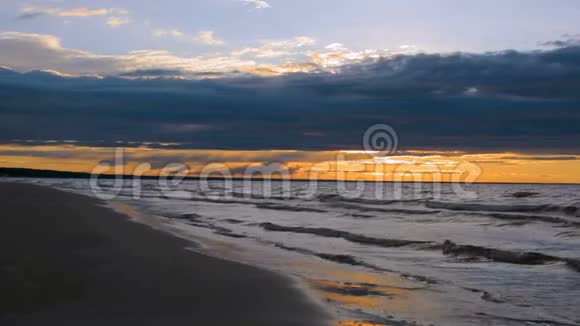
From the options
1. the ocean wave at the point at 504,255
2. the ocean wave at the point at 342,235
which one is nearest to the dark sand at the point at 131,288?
the ocean wave at the point at 504,255

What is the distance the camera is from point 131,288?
281 inches

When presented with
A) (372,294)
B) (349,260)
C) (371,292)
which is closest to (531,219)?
(349,260)

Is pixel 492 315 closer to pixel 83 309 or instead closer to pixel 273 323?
pixel 273 323

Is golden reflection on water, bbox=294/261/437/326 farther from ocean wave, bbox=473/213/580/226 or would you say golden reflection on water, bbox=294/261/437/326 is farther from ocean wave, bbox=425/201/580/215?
ocean wave, bbox=425/201/580/215

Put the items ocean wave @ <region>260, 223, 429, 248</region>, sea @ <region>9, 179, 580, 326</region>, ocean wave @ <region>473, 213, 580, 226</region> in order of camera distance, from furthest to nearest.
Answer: ocean wave @ <region>473, 213, 580, 226</region>
ocean wave @ <region>260, 223, 429, 248</region>
sea @ <region>9, 179, 580, 326</region>

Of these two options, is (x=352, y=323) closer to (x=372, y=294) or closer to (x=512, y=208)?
(x=372, y=294)

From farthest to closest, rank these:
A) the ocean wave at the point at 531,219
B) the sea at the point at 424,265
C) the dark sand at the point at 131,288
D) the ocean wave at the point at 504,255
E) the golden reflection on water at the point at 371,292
→ the ocean wave at the point at 531,219
the ocean wave at the point at 504,255
the sea at the point at 424,265
the golden reflection on water at the point at 371,292
the dark sand at the point at 131,288

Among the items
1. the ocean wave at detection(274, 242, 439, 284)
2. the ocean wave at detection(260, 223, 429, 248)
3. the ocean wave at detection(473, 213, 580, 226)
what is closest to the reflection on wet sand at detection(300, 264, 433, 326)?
the ocean wave at detection(274, 242, 439, 284)

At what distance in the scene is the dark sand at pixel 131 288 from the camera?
5.80 meters

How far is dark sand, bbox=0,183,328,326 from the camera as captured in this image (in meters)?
5.80

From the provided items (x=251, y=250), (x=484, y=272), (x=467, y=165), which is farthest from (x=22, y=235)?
(x=467, y=165)

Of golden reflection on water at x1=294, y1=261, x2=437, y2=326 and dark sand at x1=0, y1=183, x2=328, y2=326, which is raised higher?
dark sand at x1=0, y1=183, x2=328, y2=326

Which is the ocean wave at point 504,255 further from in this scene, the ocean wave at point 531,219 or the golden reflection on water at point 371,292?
Result: the ocean wave at point 531,219

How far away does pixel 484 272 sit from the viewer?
1122 cm
